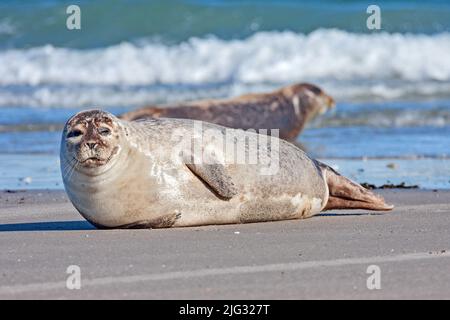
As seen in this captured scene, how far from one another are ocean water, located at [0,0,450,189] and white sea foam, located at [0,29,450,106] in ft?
0.11

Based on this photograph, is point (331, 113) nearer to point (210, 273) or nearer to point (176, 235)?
point (176, 235)

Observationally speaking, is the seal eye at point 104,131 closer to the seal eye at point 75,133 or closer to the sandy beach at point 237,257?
the seal eye at point 75,133

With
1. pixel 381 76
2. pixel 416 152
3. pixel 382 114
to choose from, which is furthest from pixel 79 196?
pixel 381 76

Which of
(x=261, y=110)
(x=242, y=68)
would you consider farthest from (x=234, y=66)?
(x=261, y=110)

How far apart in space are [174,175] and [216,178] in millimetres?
256

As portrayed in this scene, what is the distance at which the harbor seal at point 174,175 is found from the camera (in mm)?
6512

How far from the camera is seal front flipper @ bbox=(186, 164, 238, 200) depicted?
670 centimetres

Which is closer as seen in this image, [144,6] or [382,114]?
[382,114]

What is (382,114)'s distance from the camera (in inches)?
618

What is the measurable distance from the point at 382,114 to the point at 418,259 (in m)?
10.4

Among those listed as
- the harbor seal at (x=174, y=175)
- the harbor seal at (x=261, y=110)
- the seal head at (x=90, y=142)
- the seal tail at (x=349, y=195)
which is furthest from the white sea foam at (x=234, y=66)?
the seal head at (x=90, y=142)

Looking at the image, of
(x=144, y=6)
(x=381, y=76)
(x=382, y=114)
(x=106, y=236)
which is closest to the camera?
(x=106, y=236)

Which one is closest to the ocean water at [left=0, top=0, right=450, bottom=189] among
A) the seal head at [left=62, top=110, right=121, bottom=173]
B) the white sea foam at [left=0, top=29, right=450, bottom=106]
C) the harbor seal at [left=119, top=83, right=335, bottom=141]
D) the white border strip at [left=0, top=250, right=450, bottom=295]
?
the white sea foam at [left=0, top=29, right=450, bottom=106]

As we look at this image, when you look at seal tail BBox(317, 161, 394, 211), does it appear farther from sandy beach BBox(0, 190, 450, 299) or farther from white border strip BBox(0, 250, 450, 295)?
white border strip BBox(0, 250, 450, 295)
